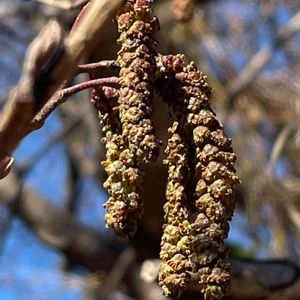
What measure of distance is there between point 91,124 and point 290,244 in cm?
93

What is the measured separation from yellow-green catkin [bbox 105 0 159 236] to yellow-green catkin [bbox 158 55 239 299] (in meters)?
0.02

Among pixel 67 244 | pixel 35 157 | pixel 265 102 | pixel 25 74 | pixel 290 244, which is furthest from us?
pixel 265 102

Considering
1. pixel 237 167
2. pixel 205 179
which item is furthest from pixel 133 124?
pixel 237 167

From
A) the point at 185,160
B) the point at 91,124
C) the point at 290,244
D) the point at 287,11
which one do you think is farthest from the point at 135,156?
the point at 287,11

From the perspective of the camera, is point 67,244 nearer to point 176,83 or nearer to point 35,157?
point 35,157

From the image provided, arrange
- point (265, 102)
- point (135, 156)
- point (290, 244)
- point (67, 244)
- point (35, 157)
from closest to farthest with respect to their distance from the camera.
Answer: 1. point (135, 156)
2. point (67, 244)
3. point (290, 244)
4. point (35, 157)
5. point (265, 102)

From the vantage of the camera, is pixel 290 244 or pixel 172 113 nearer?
pixel 172 113

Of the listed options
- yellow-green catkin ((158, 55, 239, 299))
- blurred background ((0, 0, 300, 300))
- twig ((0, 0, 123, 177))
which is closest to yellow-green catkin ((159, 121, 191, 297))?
yellow-green catkin ((158, 55, 239, 299))

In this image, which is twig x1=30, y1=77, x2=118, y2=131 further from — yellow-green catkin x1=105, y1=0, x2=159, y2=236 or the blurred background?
the blurred background

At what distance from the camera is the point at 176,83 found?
634 millimetres

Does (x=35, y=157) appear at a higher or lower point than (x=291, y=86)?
lower

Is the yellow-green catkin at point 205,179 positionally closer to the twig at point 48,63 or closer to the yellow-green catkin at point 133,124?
the yellow-green catkin at point 133,124

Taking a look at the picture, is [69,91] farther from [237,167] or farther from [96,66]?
[237,167]

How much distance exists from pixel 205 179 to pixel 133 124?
69 mm
